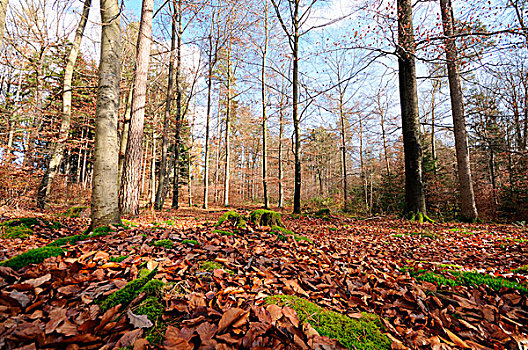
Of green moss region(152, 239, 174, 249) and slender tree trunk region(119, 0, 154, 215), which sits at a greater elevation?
slender tree trunk region(119, 0, 154, 215)

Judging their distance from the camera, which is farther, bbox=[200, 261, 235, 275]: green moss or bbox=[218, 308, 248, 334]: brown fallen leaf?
bbox=[200, 261, 235, 275]: green moss

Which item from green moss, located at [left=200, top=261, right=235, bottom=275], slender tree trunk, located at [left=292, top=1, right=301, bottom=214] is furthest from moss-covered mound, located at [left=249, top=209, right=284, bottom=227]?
slender tree trunk, located at [left=292, top=1, right=301, bottom=214]

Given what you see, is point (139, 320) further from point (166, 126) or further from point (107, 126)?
point (166, 126)

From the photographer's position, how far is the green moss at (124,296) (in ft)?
4.60

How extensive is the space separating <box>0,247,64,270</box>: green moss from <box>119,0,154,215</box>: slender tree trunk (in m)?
4.90

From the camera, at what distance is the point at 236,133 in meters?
23.5

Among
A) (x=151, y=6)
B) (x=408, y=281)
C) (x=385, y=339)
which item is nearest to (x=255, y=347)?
(x=385, y=339)

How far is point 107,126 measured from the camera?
3939 mm

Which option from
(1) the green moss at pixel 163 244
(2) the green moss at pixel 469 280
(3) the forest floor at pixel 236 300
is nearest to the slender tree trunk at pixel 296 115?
(3) the forest floor at pixel 236 300

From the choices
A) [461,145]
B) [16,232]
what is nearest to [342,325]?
[16,232]

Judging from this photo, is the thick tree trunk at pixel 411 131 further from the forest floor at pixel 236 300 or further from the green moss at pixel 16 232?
the green moss at pixel 16 232

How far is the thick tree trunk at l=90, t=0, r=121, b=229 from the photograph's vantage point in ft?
12.6

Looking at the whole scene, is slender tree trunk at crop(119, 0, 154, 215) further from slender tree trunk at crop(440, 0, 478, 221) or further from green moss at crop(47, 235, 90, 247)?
slender tree trunk at crop(440, 0, 478, 221)

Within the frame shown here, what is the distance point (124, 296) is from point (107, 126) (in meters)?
3.51
